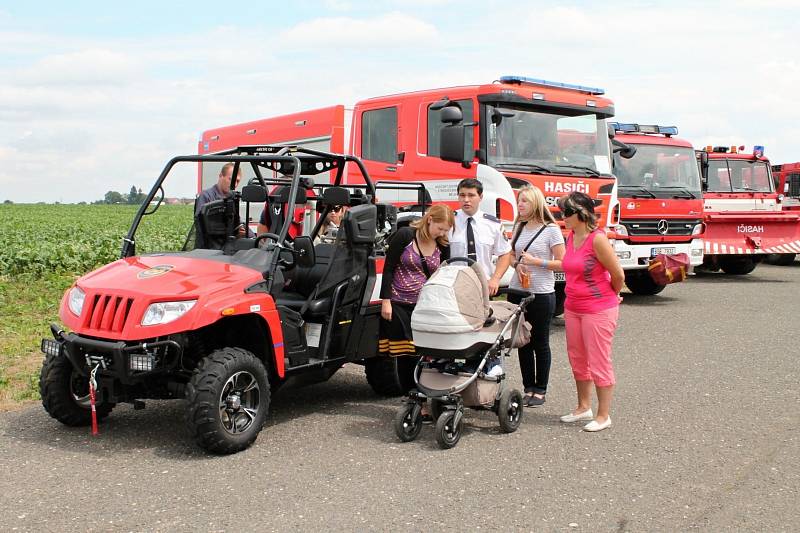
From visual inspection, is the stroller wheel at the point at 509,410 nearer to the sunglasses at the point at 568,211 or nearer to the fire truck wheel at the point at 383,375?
the fire truck wheel at the point at 383,375

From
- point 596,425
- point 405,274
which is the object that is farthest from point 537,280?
point 596,425

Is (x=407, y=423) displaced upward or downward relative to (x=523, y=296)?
downward

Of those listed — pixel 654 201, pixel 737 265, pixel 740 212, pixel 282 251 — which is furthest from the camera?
pixel 737 265

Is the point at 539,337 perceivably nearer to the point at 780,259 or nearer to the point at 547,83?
the point at 547,83

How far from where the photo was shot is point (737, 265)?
18562mm

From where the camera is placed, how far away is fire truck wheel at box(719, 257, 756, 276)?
18.3 meters

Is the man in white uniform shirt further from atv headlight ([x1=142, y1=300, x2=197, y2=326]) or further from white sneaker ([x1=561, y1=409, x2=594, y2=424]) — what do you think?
atv headlight ([x1=142, y1=300, x2=197, y2=326])

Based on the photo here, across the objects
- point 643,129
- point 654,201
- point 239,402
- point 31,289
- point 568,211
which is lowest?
point 239,402

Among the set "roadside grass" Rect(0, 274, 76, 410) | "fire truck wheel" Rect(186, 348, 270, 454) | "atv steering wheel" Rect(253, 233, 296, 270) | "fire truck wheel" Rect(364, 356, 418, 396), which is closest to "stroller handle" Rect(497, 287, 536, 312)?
"fire truck wheel" Rect(364, 356, 418, 396)

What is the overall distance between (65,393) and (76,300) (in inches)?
26.4

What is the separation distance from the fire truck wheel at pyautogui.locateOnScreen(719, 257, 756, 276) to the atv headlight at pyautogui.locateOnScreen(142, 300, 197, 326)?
15.3 m

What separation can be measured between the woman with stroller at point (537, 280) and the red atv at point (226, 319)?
0.99 meters

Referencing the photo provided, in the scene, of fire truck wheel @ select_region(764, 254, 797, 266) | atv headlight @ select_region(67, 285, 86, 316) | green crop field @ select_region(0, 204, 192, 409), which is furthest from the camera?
fire truck wheel @ select_region(764, 254, 797, 266)

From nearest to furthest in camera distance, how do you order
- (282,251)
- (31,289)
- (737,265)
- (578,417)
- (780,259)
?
(282,251) < (578,417) < (31,289) < (737,265) < (780,259)
